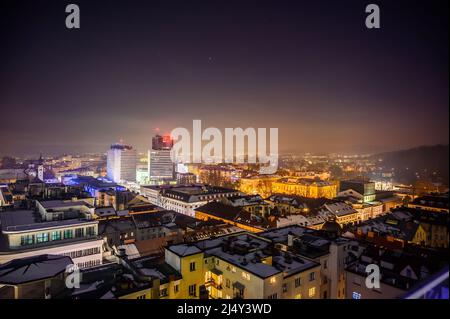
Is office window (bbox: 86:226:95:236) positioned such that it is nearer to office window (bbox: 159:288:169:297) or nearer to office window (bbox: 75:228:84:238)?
office window (bbox: 75:228:84:238)

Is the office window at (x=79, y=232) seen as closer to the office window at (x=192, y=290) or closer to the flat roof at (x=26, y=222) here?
the flat roof at (x=26, y=222)

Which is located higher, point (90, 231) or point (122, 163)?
point (122, 163)

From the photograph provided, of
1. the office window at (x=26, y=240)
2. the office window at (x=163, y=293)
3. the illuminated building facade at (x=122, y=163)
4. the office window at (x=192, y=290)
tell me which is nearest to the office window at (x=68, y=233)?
the office window at (x=26, y=240)

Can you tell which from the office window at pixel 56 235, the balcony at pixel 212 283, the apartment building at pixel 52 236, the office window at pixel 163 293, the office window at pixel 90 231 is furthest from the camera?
the office window at pixel 90 231

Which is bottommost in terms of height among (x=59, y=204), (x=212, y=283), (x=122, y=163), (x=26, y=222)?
(x=212, y=283)

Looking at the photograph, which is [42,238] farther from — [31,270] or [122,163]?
[122,163]

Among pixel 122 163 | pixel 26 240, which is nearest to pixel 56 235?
pixel 26 240

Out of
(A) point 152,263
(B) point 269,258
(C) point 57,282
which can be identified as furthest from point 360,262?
(C) point 57,282

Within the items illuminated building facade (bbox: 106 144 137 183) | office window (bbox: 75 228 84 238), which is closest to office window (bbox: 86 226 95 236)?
office window (bbox: 75 228 84 238)

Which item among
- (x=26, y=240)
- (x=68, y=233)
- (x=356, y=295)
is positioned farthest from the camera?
(x=68, y=233)

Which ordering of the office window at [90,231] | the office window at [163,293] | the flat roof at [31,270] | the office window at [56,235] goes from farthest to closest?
the office window at [90,231], the office window at [56,235], the office window at [163,293], the flat roof at [31,270]

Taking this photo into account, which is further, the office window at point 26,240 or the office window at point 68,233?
the office window at point 68,233
